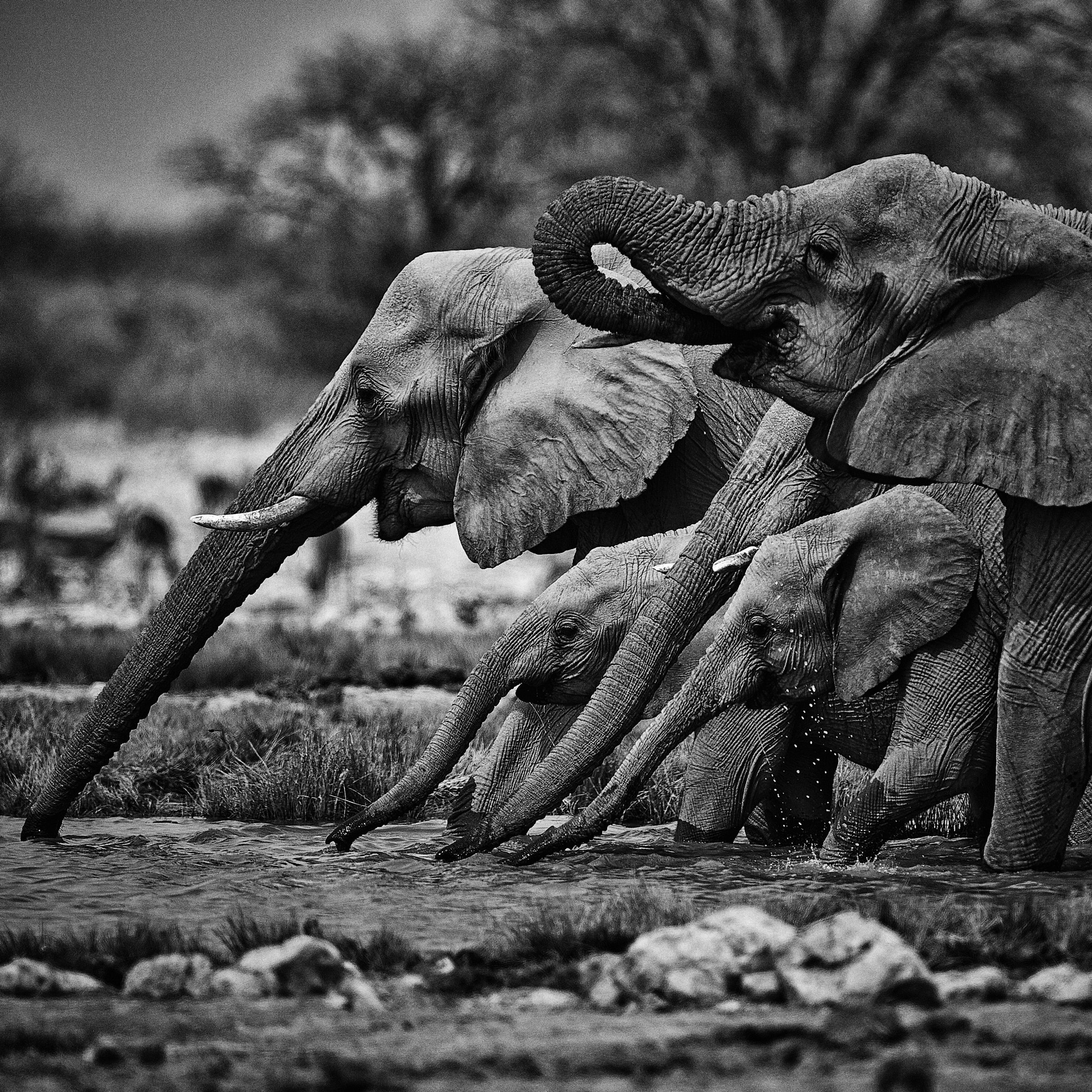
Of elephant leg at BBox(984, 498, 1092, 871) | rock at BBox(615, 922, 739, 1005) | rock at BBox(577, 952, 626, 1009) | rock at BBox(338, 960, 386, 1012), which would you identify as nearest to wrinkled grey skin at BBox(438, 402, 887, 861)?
elephant leg at BBox(984, 498, 1092, 871)

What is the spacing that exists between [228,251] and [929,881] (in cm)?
4121

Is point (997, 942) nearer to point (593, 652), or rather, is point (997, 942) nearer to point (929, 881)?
point (929, 881)

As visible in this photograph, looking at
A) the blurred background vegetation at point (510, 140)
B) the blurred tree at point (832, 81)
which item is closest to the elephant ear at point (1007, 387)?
the blurred background vegetation at point (510, 140)

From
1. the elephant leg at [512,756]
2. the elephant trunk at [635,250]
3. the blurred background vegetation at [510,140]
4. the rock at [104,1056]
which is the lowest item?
the rock at [104,1056]

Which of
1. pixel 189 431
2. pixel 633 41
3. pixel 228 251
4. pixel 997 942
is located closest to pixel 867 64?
pixel 633 41

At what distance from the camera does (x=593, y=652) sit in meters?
7.81

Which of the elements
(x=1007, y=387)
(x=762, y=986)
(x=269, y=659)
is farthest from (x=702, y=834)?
(x=269, y=659)

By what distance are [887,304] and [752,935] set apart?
1.84 meters

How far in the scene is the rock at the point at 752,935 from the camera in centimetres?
521

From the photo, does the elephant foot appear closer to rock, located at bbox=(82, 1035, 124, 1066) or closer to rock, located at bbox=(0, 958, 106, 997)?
rock, located at bbox=(0, 958, 106, 997)

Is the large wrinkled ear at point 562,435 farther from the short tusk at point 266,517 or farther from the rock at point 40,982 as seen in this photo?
the rock at point 40,982

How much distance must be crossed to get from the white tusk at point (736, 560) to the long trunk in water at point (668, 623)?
4cm

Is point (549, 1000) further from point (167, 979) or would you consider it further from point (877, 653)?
point (877, 653)

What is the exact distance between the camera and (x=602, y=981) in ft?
17.2
